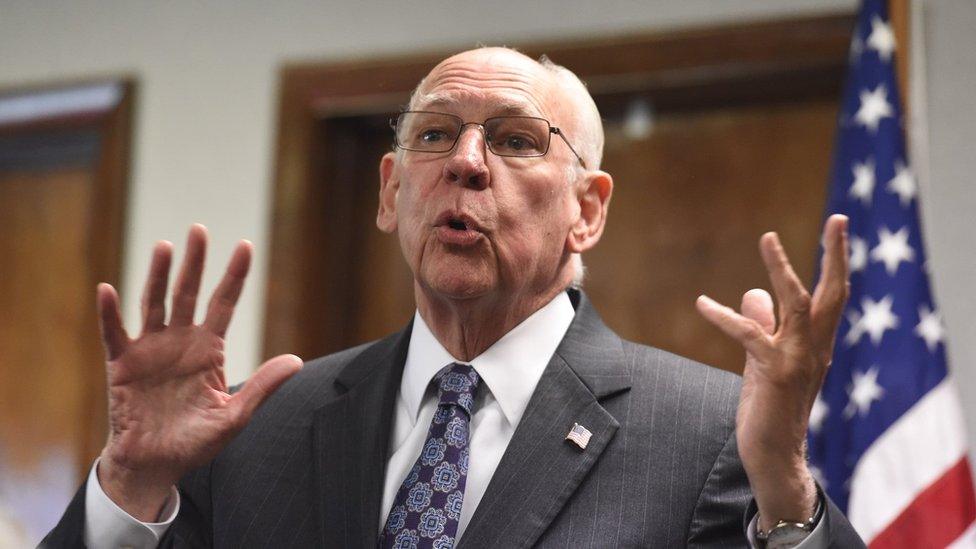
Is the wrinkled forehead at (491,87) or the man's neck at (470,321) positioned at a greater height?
the wrinkled forehead at (491,87)

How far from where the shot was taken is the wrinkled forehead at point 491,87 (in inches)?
75.8

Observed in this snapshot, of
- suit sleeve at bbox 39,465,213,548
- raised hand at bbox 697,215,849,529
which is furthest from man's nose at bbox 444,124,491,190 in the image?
suit sleeve at bbox 39,465,213,548

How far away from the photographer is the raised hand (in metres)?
1.42

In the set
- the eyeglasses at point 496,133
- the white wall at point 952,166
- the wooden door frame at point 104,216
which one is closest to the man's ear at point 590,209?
the eyeglasses at point 496,133

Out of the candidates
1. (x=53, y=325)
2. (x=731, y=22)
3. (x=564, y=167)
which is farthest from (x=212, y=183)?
(x=564, y=167)

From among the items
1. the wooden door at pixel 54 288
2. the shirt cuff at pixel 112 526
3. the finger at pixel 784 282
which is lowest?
the wooden door at pixel 54 288

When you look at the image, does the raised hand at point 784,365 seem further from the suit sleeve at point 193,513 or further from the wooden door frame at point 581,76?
the wooden door frame at point 581,76

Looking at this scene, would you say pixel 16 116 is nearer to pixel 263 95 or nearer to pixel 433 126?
pixel 263 95

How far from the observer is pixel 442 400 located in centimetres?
181

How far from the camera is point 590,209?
2090 millimetres

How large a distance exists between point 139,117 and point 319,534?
222 centimetres

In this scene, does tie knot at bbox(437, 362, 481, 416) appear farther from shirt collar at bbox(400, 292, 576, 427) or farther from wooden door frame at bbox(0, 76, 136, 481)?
wooden door frame at bbox(0, 76, 136, 481)

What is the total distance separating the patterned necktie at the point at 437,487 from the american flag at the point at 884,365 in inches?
44.3

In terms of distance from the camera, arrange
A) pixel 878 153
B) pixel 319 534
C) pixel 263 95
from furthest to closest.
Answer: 1. pixel 263 95
2. pixel 878 153
3. pixel 319 534
